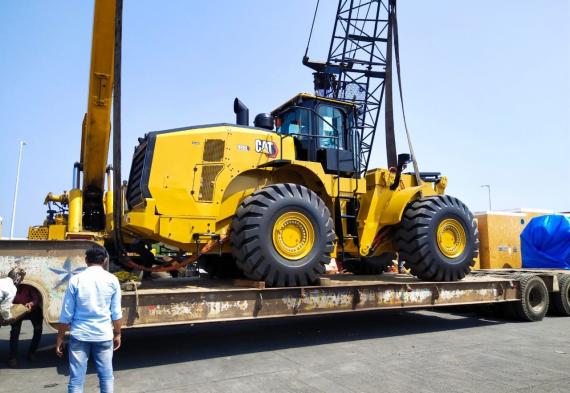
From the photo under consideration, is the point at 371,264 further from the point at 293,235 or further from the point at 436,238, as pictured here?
the point at 293,235

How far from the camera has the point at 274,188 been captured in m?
7.12

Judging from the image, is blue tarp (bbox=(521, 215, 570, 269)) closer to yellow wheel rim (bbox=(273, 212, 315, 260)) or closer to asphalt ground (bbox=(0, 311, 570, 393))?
asphalt ground (bbox=(0, 311, 570, 393))

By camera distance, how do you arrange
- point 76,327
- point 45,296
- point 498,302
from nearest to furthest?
1. point 76,327
2. point 45,296
3. point 498,302

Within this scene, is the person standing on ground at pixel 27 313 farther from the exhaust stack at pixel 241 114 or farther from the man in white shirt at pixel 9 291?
the exhaust stack at pixel 241 114

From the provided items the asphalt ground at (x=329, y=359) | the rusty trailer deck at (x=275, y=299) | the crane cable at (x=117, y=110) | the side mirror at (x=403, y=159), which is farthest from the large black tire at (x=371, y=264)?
the crane cable at (x=117, y=110)

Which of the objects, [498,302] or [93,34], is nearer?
[93,34]

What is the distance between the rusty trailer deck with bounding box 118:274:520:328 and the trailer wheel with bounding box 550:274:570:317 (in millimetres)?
2437

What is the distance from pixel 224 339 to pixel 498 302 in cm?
562

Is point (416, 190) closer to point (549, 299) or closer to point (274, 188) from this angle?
point (274, 188)

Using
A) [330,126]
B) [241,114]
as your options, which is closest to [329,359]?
[330,126]

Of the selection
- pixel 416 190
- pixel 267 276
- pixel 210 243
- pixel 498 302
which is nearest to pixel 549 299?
pixel 498 302

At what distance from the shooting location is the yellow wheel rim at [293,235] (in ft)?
22.9

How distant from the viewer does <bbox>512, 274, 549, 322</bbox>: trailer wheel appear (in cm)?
955

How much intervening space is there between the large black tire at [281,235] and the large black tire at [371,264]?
3783 mm
